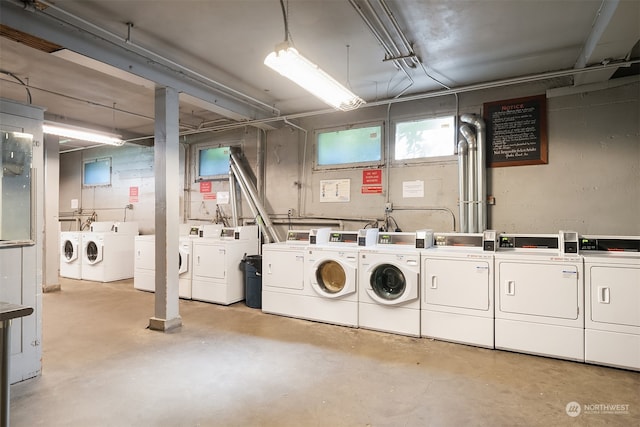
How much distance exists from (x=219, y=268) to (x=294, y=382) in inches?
106

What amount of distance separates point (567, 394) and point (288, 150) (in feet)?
15.2

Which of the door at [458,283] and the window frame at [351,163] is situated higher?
the window frame at [351,163]

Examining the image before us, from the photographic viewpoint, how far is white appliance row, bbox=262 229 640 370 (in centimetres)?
299

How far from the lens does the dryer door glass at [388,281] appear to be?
12.7 ft

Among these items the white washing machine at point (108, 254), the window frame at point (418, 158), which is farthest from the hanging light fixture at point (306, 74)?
the white washing machine at point (108, 254)

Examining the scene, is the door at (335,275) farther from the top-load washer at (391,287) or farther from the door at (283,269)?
the door at (283,269)

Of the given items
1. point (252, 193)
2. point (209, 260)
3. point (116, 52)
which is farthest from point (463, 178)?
point (116, 52)

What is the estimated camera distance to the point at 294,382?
2686mm

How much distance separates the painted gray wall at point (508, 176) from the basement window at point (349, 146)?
123mm

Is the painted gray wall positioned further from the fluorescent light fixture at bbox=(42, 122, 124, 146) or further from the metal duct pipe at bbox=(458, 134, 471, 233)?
the fluorescent light fixture at bbox=(42, 122, 124, 146)

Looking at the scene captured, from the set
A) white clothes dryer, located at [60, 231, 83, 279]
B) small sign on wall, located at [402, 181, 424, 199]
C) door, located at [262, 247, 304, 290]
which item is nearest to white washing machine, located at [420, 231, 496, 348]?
small sign on wall, located at [402, 181, 424, 199]

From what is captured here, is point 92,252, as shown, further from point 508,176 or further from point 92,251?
point 508,176

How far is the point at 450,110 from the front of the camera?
14.9 feet

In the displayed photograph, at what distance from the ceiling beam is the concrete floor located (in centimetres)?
276
